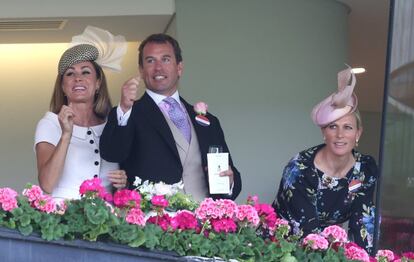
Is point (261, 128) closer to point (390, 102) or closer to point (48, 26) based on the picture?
point (48, 26)

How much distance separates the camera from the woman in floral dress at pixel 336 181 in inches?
136

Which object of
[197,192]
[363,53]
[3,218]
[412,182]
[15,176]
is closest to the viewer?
[3,218]

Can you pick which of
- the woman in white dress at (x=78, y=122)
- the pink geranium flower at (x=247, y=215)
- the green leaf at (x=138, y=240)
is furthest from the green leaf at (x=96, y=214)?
the woman in white dress at (x=78, y=122)

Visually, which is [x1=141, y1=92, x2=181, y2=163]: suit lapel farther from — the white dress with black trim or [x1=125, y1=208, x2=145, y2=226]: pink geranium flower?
[x1=125, y1=208, x2=145, y2=226]: pink geranium flower

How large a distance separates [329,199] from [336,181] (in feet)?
0.28

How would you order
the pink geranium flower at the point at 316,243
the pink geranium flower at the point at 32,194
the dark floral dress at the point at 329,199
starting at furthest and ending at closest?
1. the dark floral dress at the point at 329,199
2. the pink geranium flower at the point at 316,243
3. the pink geranium flower at the point at 32,194

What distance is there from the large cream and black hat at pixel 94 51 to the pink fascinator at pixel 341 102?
0.96 meters

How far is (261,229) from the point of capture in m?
2.62

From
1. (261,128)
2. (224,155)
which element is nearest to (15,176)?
(261,128)

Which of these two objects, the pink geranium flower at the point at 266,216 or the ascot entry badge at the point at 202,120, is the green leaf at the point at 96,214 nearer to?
the pink geranium flower at the point at 266,216

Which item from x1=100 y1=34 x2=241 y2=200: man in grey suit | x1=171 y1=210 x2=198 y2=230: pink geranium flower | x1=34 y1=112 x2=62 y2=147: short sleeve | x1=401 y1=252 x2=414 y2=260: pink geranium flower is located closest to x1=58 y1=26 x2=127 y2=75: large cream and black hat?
x1=100 y1=34 x2=241 y2=200: man in grey suit

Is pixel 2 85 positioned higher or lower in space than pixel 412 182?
higher

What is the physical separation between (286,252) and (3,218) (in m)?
0.87

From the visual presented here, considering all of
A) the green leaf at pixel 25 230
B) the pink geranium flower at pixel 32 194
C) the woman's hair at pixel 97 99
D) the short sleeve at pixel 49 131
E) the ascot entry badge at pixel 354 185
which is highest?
the woman's hair at pixel 97 99
